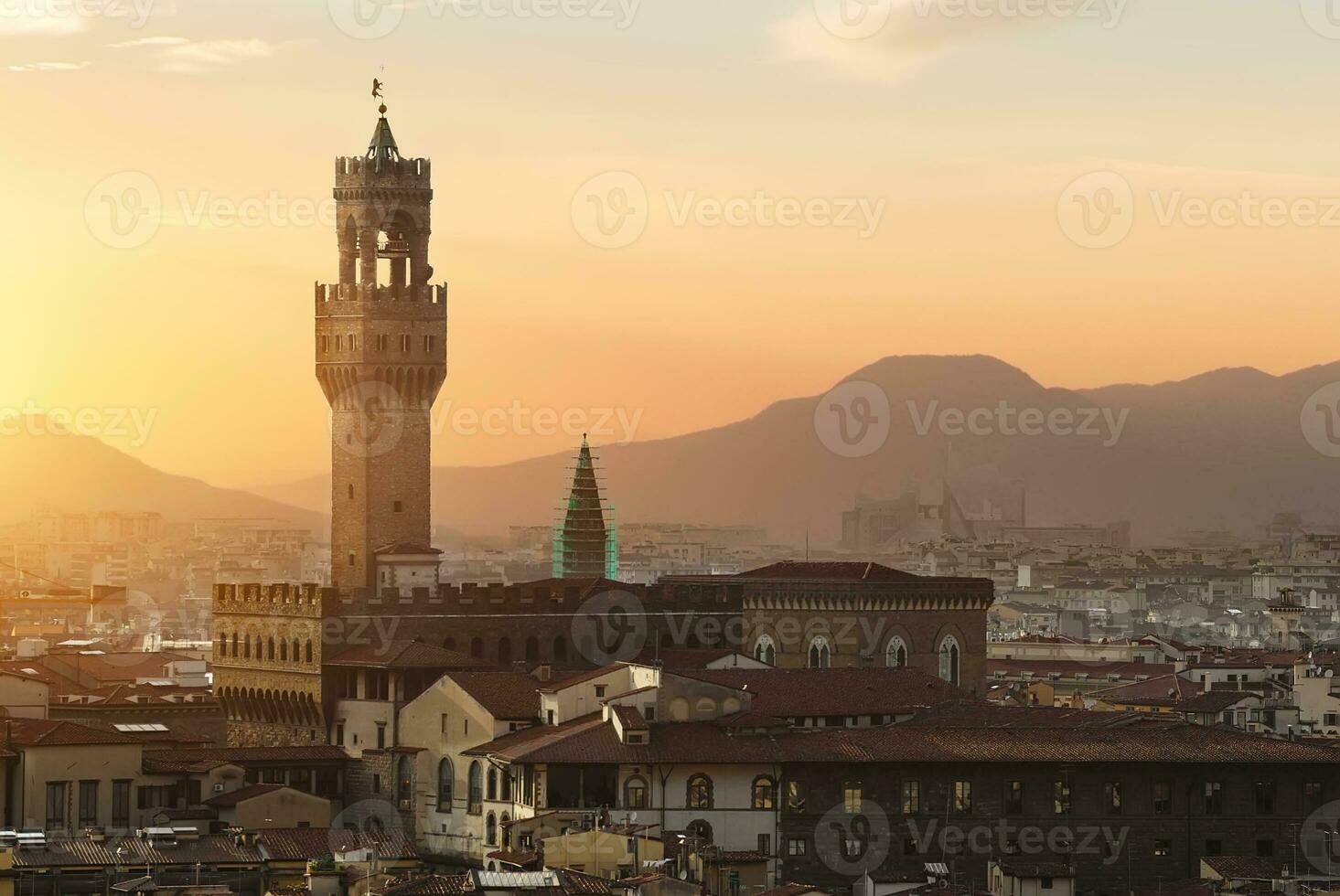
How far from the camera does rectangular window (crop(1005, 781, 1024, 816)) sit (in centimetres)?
6325

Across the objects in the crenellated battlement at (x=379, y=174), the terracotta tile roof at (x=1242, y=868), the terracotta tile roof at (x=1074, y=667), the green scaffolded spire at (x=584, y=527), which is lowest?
the terracotta tile roof at (x=1242, y=868)

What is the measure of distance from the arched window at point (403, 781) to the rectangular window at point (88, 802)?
29.9 ft

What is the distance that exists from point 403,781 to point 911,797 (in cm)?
1249

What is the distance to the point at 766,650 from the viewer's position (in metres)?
83.1

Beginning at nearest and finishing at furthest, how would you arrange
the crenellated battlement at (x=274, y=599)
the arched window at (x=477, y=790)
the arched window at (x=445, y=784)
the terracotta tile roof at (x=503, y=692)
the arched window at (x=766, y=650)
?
the arched window at (x=477, y=790) < the arched window at (x=445, y=784) < the terracotta tile roof at (x=503, y=692) < the crenellated battlement at (x=274, y=599) < the arched window at (x=766, y=650)

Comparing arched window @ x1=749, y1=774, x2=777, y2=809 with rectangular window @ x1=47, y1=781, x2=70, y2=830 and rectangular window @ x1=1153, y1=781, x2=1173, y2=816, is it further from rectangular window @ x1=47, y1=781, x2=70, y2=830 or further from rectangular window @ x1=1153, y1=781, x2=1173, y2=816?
rectangular window @ x1=47, y1=781, x2=70, y2=830

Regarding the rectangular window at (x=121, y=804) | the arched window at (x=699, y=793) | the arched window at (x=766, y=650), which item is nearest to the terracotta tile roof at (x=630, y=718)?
the arched window at (x=699, y=793)

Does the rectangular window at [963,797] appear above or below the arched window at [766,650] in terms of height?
below

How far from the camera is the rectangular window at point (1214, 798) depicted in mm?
63406

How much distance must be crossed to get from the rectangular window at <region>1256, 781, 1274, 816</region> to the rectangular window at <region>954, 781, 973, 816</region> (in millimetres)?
5707

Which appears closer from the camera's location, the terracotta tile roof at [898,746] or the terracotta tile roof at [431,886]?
the terracotta tile roof at [431,886]

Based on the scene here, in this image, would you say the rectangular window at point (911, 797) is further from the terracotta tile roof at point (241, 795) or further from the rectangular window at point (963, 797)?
the terracotta tile roof at point (241, 795)

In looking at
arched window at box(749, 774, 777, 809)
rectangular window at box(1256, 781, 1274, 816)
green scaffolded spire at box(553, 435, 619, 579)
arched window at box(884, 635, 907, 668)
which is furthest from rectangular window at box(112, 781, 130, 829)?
Answer: green scaffolded spire at box(553, 435, 619, 579)

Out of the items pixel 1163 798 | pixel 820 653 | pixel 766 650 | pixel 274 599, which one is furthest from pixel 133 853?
pixel 820 653
